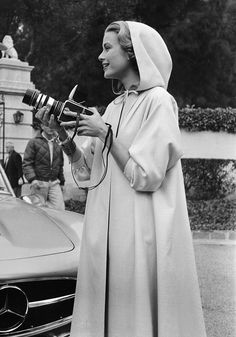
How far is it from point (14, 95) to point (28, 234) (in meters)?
13.0

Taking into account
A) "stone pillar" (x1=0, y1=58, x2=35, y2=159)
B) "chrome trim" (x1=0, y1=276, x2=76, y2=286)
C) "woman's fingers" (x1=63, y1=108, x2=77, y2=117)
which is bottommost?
"stone pillar" (x1=0, y1=58, x2=35, y2=159)

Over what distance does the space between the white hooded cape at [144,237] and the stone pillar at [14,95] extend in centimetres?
1340

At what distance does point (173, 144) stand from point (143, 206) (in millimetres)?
261

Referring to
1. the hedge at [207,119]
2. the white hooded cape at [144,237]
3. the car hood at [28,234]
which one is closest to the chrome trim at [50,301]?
the car hood at [28,234]

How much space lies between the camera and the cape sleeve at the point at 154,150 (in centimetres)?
211

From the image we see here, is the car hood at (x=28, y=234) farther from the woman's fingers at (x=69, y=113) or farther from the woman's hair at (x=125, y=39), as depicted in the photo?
the woman's hair at (x=125, y=39)

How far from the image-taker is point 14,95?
1571 cm

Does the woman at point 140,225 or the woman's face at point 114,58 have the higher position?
the woman's face at point 114,58

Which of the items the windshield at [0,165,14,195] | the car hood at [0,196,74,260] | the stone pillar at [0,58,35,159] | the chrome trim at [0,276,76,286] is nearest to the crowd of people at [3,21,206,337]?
the chrome trim at [0,276,76,286]

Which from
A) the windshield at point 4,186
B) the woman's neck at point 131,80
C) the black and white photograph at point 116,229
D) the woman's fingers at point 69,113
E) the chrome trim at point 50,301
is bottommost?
the windshield at point 4,186

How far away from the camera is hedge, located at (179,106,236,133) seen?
14.0 meters

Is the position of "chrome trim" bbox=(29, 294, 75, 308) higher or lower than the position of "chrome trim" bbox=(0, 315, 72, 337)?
higher

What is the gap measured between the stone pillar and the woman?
13374 mm

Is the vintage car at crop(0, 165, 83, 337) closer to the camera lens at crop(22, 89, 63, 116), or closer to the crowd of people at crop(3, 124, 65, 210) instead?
the camera lens at crop(22, 89, 63, 116)
